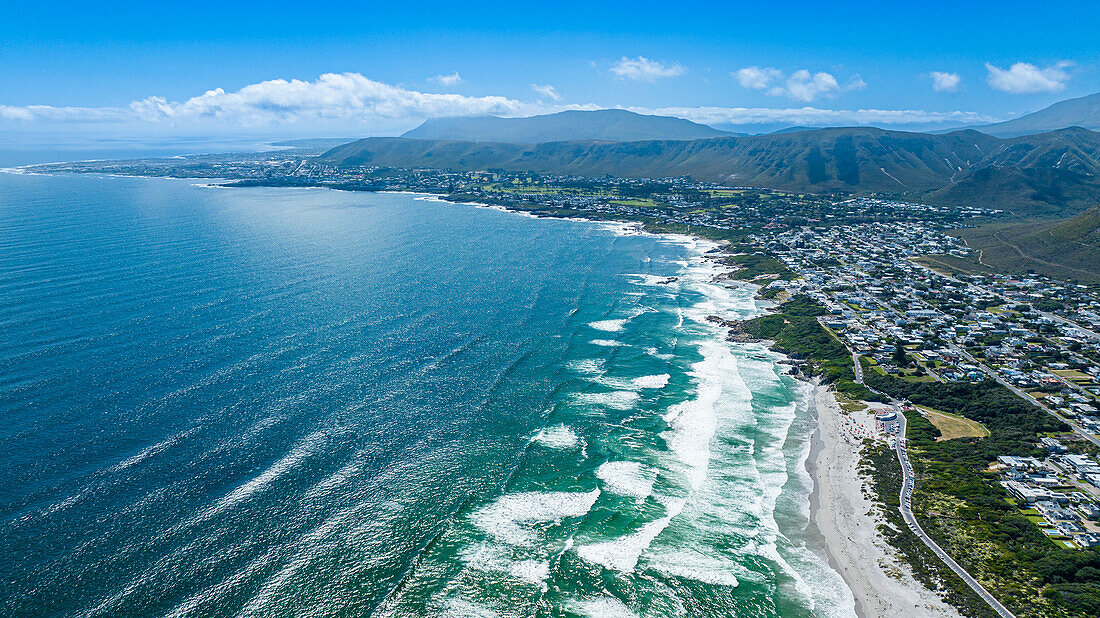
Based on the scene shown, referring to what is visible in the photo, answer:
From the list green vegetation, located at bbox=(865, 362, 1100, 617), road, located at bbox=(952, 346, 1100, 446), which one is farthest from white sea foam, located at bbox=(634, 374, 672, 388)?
road, located at bbox=(952, 346, 1100, 446)

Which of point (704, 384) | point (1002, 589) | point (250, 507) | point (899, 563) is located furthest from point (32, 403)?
point (1002, 589)

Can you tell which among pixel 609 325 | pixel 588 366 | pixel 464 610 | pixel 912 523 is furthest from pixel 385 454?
pixel 609 325

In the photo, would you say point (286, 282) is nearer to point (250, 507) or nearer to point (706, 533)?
point (250, 507)

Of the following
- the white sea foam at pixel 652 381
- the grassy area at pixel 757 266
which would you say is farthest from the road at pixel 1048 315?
the white sea foam at pixel 652 381

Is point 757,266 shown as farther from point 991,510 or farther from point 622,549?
point 622,549

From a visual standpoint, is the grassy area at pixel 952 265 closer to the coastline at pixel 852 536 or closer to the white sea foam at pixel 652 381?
the coastline at pixel 852 536

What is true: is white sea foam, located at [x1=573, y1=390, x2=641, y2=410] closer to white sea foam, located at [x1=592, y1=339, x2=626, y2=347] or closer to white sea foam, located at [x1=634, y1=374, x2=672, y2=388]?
white sea foam, located at [x1=634, y1=374, x2=672, y2=388]
